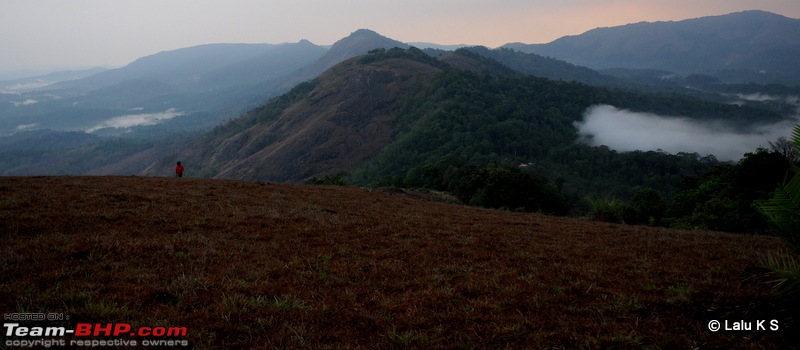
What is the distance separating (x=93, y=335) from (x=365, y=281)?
Answer: 3932 millimetres

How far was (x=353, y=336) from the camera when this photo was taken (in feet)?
16.3

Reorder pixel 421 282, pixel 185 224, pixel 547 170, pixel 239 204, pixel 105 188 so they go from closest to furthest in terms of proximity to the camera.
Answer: pixel 421 282, pixel 185 224, pixel 239 204, pixel 105 188, pixel 547 170

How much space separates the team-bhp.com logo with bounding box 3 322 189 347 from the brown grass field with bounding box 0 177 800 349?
149 mm

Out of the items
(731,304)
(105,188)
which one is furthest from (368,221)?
(105,188)

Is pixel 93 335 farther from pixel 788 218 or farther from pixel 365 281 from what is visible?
pixel 788 218

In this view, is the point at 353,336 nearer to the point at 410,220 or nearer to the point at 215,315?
the point at 215,315

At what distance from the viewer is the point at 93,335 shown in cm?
441

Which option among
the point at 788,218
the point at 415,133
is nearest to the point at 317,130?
the point at 415,133

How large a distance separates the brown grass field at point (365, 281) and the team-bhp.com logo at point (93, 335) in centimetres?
15

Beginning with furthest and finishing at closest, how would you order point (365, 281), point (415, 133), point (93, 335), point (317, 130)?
point (317, 130) < point (415, 133) < point (365, 281) < point (93, 335)

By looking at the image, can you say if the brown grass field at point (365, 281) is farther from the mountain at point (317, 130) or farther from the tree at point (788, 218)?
the mountain at point (317, 130)

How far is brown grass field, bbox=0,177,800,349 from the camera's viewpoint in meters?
4.87

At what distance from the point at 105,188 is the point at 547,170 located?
104 meters

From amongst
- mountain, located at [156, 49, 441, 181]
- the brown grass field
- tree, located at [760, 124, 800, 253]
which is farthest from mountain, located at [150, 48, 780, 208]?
tree, located at [760, 124, 800, 253]
